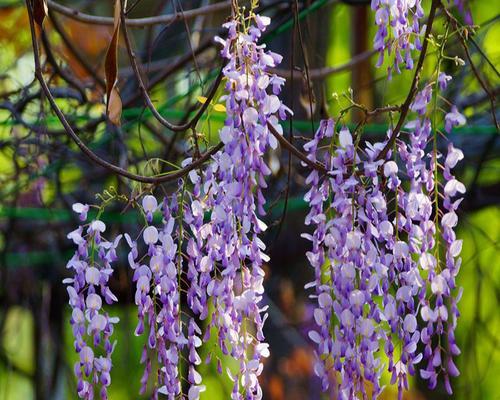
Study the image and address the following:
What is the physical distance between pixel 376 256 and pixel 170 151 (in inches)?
44.3

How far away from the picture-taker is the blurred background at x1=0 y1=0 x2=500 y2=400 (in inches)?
111

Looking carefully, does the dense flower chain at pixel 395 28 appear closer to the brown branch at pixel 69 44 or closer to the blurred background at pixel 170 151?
the blurred background at pixel 170 151

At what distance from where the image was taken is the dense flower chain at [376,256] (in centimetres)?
161

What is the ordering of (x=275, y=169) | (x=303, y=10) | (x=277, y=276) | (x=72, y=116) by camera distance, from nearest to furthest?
(x=303, y=10) < (x=72, y=116) < (x=275, y=169) < (x=277, y=276)

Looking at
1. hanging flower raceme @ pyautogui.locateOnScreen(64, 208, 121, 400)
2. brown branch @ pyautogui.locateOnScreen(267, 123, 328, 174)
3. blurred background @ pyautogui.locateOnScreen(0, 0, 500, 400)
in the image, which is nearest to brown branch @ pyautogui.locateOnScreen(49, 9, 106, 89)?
blurred background @ pyautogui.locateOnScreen(0, 0, 500, 400)

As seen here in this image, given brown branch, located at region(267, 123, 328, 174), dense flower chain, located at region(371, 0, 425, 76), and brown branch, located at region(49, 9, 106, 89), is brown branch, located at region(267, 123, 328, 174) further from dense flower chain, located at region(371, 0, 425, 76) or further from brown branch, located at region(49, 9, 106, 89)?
brown branch, located at region(49, 9, 106, 89)

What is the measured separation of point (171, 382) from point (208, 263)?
194 millimetres

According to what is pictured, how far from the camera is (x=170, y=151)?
2666 mm

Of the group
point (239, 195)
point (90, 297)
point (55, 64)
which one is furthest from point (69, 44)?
point (239, 195)

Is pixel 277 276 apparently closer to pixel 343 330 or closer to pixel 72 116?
pixel 72 116

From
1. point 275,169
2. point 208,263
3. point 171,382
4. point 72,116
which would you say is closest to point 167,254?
point 208,263

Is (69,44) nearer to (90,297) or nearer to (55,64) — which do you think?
(55,64)

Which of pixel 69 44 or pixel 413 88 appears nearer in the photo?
pixel 413 88

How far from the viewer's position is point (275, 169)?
3.32 metres
